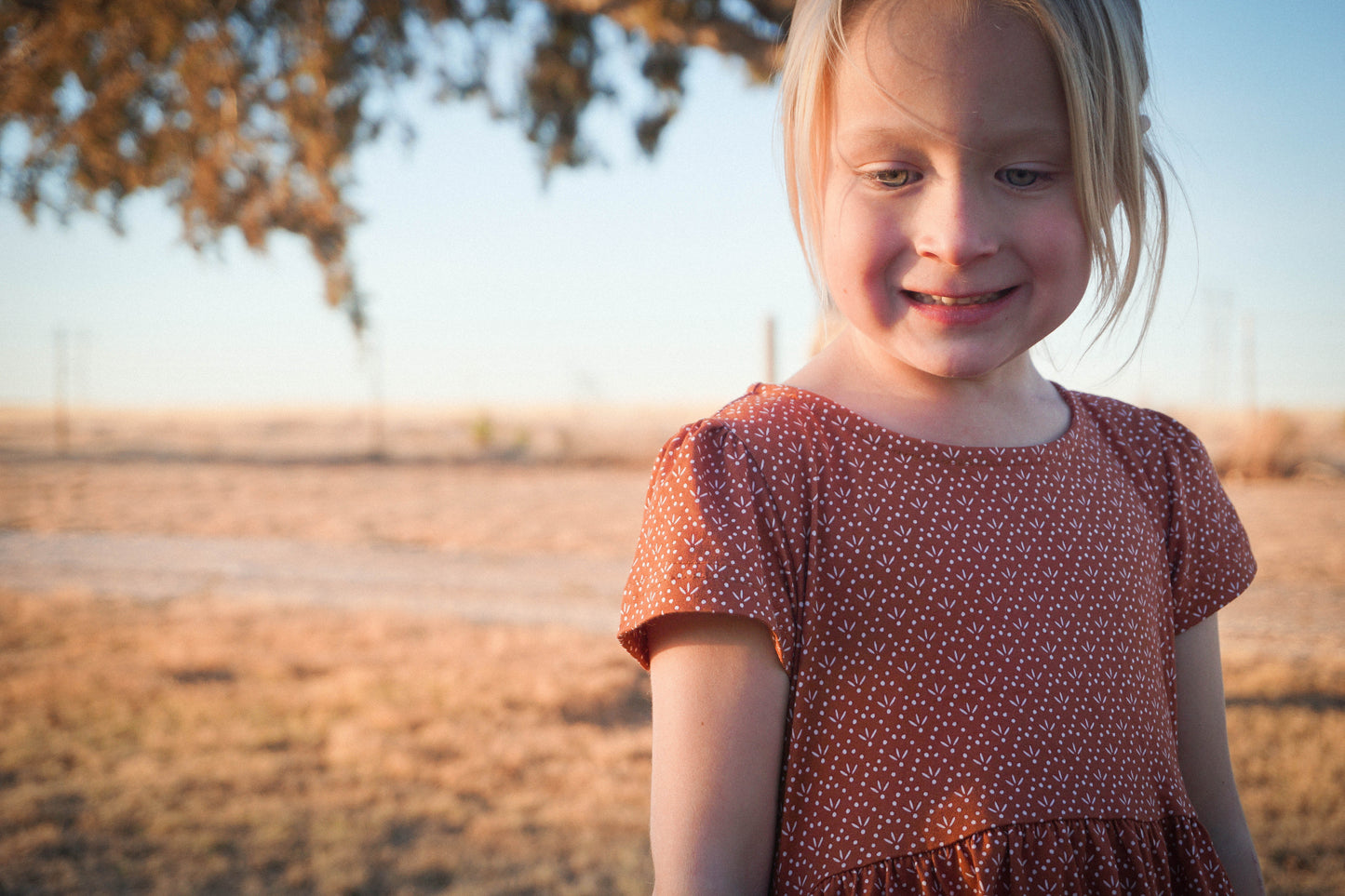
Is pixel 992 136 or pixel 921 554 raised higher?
pixel 992 136

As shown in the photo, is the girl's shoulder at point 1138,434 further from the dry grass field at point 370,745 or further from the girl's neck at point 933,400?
the dry grass field at point 370,745

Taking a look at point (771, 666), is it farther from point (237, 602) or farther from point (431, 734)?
point (237, 602)

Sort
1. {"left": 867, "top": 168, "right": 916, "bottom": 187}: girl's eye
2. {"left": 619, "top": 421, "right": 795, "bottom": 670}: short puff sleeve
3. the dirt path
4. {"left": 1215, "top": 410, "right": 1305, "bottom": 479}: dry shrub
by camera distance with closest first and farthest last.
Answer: {"left": 619, "top": 421, "right": 795, "bottom": 670}: short puff sleeve
{"left": 867, "top": 168, "right": 916, "bottom": 187}: girl's eye
the dirt path
{"left": 1215, "top": 410, "right": 1305, "bottom": 479}: dry shrub

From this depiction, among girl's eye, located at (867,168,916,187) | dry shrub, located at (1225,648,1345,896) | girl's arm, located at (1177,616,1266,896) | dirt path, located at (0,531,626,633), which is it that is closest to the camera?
girl's eye, located at (867,168,916,187)

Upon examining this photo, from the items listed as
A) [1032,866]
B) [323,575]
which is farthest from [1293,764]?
[323,575]

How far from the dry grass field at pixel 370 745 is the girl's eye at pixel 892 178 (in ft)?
8.05

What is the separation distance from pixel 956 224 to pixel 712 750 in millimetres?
546

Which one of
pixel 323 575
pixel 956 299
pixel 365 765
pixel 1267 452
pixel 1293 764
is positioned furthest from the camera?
pixel 1267 452

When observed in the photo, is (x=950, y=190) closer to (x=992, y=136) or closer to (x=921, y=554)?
(x=992, y=136)

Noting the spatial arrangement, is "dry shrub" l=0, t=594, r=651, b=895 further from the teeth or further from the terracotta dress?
the teeth

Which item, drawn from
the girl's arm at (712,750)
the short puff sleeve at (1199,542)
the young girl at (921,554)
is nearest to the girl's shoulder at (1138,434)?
the short puff sleeve at (1199,542)

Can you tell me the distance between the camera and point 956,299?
910mm

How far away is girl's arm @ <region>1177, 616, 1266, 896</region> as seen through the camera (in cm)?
105

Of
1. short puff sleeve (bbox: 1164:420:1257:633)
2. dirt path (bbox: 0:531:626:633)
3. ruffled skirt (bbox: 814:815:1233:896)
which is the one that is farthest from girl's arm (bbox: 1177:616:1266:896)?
dirt path (bbox: 0:531:626:633)
